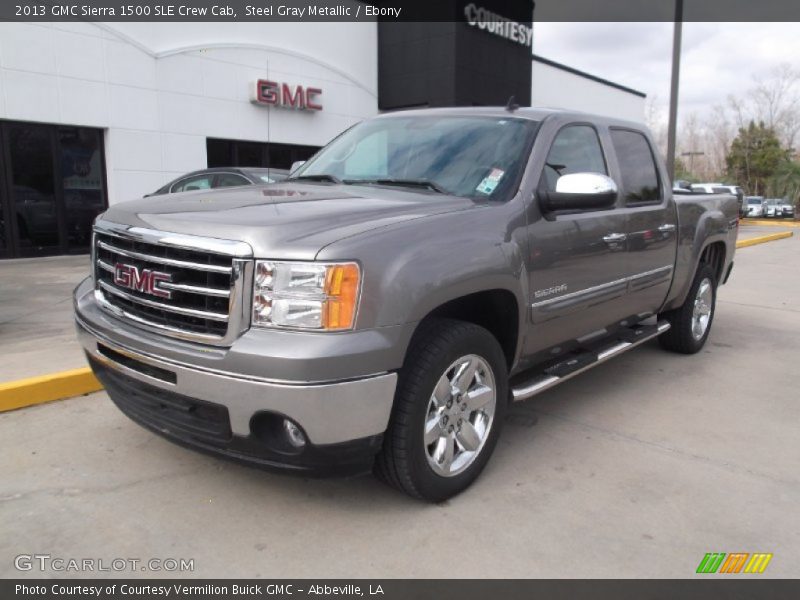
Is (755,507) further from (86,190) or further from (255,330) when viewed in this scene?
(86,190)

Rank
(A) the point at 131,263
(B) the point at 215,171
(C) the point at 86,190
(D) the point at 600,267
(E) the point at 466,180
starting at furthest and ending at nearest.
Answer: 1. (C) the point at 86,190
2. (B) the point at 215,171
3. (D) the point at 600,267
4. (E) the point at 466,180
5. (A) the point at 131,263

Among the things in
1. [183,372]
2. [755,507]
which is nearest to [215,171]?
[183,372]

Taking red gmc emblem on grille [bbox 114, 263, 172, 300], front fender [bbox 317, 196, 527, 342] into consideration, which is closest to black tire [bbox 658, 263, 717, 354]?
front fender [bbox 317, 196, 527, 342]

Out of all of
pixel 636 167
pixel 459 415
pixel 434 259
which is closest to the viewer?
pixel 434 259

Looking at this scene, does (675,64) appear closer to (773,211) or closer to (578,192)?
(578,192)

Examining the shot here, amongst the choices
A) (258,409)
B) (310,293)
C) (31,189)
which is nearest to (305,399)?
(258,409)

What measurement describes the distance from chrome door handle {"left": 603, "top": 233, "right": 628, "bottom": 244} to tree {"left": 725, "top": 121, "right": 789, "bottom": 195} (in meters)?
40.9

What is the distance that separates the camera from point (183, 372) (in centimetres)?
265

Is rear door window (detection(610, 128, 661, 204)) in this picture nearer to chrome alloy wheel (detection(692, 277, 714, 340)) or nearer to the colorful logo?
chrome alloy wheel (detection(692, 277, 714, 340))

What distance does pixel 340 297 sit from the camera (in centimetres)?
250

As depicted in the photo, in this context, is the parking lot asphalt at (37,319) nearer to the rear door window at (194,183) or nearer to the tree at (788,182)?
the rear door window at (194,183)

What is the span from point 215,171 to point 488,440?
7278 millimetres

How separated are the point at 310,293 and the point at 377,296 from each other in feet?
0.86

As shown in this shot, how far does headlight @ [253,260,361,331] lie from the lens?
2.50m
